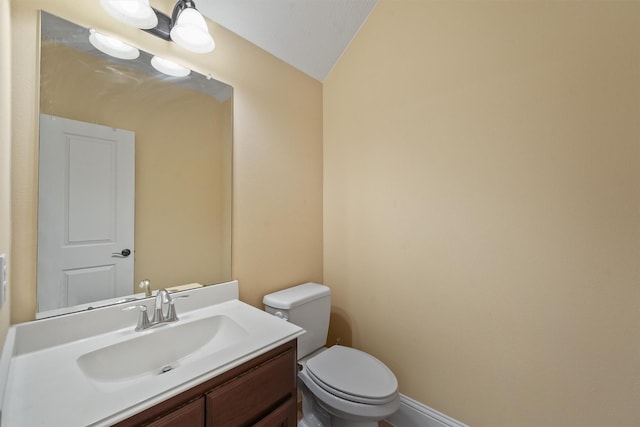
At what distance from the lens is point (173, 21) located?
43.2 inches

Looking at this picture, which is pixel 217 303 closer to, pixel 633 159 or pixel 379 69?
pixel 379 69

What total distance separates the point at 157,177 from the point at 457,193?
A: 144 cm

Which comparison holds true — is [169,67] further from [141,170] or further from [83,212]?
[83,212]

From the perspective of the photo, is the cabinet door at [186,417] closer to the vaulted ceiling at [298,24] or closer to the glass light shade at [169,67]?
the glass light shade at [169,67]

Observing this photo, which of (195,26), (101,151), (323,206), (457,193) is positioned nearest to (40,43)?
(101,151)

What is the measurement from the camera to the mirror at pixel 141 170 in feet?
3.00

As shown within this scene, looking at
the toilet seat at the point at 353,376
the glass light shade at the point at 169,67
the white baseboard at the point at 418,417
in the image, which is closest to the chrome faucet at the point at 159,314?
the toilet seat at the point at 353,376

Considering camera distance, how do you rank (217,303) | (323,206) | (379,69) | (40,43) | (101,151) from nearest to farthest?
(40,43) < (101,151) < (217,303) < (379,69) < (323,206)

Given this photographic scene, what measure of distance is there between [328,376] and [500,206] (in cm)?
113

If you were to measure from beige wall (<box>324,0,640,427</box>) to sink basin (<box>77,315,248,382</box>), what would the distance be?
909 millimetres

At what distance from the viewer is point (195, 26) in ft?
3.52

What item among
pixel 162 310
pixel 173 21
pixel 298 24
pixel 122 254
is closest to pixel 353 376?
pixel 162 310

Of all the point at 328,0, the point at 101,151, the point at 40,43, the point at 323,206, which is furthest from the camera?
the point at 323,206

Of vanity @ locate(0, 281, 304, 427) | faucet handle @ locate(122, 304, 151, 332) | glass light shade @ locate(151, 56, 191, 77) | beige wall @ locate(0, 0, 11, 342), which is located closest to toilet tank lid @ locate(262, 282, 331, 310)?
vanity @ locate(0, 281, 304, 427)
